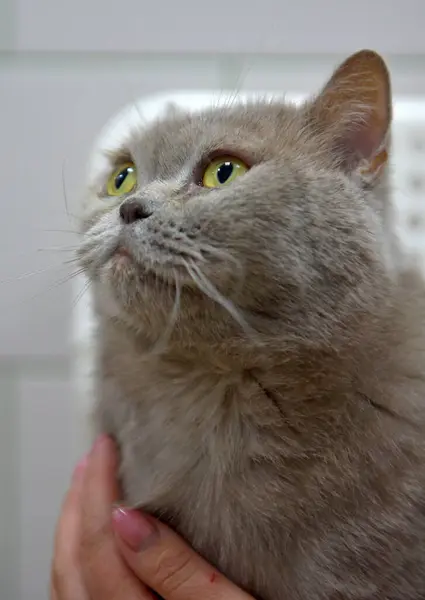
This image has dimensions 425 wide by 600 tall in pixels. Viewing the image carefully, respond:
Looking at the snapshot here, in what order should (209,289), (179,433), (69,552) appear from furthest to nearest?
(69,552), (179,433), (209,289)

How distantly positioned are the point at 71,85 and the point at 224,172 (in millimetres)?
470

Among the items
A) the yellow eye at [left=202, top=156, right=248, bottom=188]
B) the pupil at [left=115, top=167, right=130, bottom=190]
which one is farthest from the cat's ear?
the pupil at [left=115, top=167, right=130, bottom=190]

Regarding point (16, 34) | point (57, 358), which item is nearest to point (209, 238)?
point (57, 358)

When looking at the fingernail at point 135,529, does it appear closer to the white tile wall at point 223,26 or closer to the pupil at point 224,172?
the pupil at point 224,172

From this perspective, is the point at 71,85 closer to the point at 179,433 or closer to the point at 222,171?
the point at 222,171

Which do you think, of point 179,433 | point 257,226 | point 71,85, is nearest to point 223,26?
point 71,85

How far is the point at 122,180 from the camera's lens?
683 mm

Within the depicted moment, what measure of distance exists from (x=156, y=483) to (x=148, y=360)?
0.12m

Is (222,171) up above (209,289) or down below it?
above

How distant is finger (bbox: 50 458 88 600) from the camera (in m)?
0.72

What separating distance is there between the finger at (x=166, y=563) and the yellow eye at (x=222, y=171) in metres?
0.34

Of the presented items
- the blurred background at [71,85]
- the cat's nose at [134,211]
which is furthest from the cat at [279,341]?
the blurred background at [71,85]

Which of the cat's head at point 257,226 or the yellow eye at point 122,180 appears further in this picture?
the yellow eye at point 122,180

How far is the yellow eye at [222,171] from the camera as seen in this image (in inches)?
22.7
